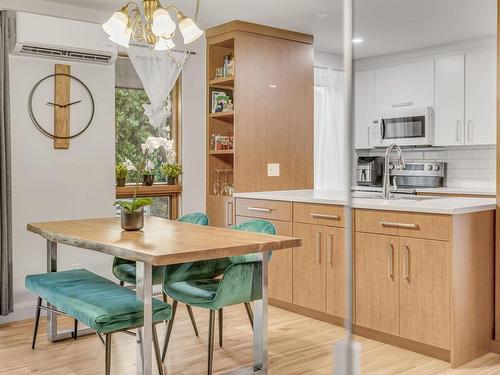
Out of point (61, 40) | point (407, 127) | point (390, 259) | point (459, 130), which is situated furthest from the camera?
point (407, 127)

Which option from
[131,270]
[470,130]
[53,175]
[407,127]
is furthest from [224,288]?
[407,127]

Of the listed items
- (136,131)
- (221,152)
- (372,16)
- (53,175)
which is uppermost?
(372,16)

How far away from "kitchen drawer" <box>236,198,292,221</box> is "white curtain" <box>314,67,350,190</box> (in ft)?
6.02

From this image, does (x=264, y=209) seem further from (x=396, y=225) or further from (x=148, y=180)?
(x=396, y=225)

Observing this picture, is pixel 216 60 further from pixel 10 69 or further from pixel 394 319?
pixel 394 319

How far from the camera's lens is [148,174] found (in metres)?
4.65

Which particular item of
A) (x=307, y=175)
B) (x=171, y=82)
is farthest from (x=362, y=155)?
(x=171, y=82)

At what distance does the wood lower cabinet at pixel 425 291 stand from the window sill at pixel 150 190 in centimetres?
231

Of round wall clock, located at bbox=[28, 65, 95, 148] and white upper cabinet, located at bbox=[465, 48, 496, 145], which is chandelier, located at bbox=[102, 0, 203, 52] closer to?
round wall clock, located at bbox=[28, 65, 95, 148]

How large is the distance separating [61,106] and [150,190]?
103 cm

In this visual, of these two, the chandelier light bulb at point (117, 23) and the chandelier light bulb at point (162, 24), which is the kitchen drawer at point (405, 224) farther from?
the chandelier light bulb at point (117, 23)

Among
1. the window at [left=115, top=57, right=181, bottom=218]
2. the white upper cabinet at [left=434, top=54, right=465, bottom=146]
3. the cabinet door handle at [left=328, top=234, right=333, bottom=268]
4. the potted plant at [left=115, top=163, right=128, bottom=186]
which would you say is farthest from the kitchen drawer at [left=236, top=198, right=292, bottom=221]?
the white upper cabinet at [left=434, top=54, right=465, bottom=146]

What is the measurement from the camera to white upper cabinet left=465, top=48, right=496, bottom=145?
5.12m

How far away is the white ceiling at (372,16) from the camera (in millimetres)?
4133
